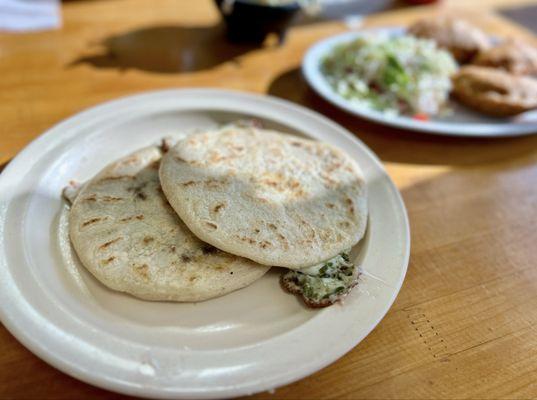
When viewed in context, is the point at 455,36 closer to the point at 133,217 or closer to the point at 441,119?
the point at 441,119

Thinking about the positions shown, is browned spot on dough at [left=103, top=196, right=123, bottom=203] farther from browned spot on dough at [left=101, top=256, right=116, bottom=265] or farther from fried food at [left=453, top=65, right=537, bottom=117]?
fried food at [left=453, top=65, right=537, bottom=117]

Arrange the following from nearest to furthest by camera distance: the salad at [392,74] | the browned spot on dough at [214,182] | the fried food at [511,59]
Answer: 1. the browned spot on dough at [214,182]
2. the salad at [392,74]
3. the fried food at [511,59]

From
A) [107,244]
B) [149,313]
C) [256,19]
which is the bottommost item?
[149,313]

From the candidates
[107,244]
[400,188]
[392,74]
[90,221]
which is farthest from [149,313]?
[392,74]

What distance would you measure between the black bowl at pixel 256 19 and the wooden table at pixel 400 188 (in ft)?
0.37

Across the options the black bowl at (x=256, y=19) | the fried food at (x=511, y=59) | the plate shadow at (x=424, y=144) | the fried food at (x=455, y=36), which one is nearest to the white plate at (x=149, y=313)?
the plate shadow at (x=424, y=144)

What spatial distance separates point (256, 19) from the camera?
114 inches

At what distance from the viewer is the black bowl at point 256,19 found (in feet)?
9.30

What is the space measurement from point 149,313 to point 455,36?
2769 millimetres

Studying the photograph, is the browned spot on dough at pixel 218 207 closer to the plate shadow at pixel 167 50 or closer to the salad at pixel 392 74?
the salad at pixel 392 74

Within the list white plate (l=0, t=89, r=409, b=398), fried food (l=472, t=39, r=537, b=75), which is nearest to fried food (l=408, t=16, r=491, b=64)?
fried food (l=472, t=39, r=537, b=75)

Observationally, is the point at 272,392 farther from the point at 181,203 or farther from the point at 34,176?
the point at 34,176

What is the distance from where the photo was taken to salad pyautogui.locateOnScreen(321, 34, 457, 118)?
264 cm

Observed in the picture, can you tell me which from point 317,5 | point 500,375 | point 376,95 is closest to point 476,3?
point 317,5
